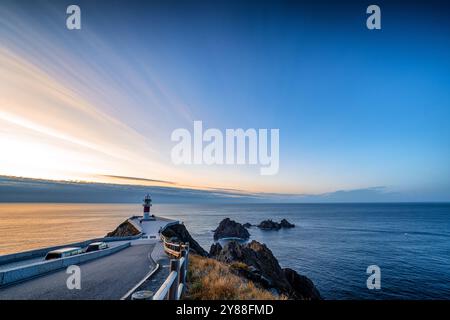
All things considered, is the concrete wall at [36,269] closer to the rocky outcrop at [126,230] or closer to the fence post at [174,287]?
the fence post at [174,287]

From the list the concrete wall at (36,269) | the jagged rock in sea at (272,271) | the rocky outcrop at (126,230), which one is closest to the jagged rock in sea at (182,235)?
the rocky outcrop at (126,230)

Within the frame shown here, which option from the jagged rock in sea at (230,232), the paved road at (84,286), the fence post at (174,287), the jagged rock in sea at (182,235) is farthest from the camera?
the jagged rock in sea at (230,232)

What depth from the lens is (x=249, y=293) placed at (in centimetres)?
740

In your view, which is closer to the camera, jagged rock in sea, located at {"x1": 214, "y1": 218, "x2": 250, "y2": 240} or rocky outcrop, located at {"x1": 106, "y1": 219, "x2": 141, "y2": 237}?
rocky outcrop, located at {"x1": 106, "y1": 219, "x2": 141, "y2": 237}

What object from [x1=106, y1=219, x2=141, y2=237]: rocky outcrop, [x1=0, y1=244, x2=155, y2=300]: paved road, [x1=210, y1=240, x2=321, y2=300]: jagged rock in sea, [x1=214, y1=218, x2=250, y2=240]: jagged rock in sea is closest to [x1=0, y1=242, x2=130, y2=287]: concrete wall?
[x1=0, y1=244, x2=155, y2=300]: paved road

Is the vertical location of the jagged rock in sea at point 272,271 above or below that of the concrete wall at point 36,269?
below

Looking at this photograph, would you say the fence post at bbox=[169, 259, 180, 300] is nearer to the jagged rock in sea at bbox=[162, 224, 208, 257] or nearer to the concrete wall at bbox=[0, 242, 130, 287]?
the concrete wall at bbox=[0, 242, 130, 287]

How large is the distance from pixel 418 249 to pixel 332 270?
29156 mm

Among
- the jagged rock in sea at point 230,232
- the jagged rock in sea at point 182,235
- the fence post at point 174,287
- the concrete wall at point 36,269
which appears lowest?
the jagged rock in sea at point 230,232

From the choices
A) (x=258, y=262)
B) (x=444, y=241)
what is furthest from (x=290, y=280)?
(x=444, y=241)

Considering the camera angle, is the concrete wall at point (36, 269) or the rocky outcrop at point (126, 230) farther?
the rocky outcrop at point (126, 230)

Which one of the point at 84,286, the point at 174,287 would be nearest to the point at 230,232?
the point at 84,286
